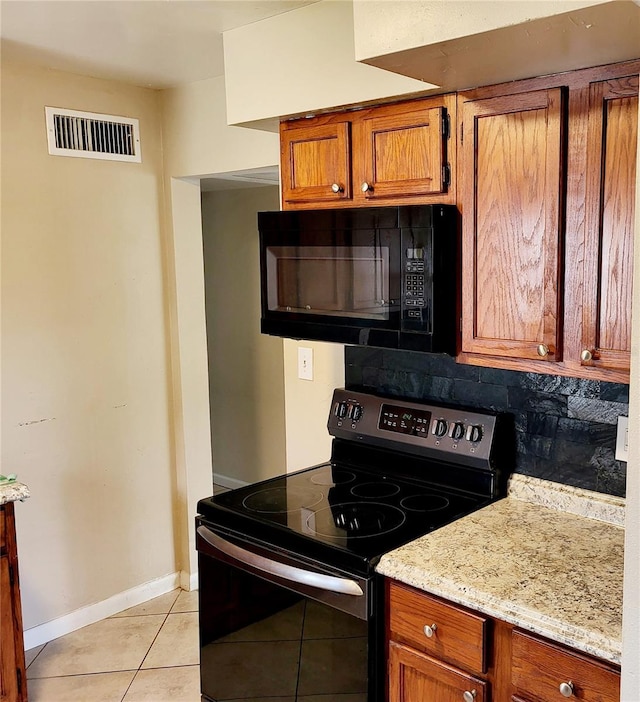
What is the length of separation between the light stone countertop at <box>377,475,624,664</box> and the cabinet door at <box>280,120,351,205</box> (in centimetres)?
99

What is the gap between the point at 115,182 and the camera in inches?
121

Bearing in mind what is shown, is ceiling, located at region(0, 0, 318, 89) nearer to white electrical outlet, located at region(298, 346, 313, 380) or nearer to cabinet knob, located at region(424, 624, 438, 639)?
white electrical outlet, located at region(298, 346, 313, 380)

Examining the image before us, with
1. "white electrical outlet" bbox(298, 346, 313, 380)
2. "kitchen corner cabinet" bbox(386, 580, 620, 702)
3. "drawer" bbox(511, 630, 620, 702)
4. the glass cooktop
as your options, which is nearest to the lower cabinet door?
"kitchen corner cabinet" bbox(386, 580, 620, 702)

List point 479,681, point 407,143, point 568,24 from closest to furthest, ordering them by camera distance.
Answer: point 568,24
point 479,681
point 407,143

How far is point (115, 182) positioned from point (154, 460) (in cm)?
125

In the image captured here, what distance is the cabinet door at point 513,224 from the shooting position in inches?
66.6

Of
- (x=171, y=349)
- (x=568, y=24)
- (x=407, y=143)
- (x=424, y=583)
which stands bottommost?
(x=424, y=583)

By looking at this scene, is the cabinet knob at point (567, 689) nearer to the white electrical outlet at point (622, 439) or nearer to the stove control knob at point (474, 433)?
the white electrical outlet at point (622, 439)

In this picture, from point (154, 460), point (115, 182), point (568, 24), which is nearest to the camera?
point (568, 24)

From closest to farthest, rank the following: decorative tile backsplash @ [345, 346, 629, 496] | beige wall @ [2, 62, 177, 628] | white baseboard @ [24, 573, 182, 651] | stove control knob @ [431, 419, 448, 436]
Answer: decorative tile backsplash @ [345, 346, 629, 496], stove control knob @ [431, 419, 448, 436], beige wall @ [2, 62, 177, 628], white baseboard @ [24, 573, 182, 651]

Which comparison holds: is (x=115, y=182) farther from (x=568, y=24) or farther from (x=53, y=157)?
(x=568, y=24)

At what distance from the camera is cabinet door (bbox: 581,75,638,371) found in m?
1.57

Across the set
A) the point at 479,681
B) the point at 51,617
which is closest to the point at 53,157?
the point at 51,617

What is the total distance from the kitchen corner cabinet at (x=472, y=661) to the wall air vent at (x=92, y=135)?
2.17 m
